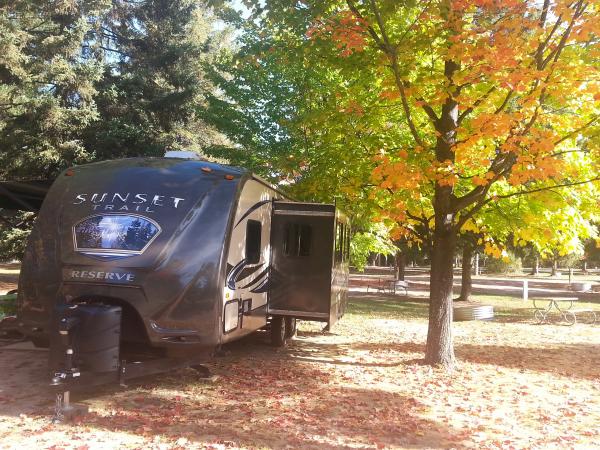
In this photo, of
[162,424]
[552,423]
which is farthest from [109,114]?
[552,423]

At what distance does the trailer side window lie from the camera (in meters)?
7.70

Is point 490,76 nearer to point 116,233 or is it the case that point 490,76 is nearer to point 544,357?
point 116,233

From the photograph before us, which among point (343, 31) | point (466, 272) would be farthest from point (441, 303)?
point (466, 272)

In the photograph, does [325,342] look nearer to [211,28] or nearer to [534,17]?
[534,17]

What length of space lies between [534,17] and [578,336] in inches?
324

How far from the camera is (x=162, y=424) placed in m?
5.46

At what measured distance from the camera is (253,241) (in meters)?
8.02

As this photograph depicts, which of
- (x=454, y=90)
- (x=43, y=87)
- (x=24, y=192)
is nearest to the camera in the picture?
(x=454, y=90)

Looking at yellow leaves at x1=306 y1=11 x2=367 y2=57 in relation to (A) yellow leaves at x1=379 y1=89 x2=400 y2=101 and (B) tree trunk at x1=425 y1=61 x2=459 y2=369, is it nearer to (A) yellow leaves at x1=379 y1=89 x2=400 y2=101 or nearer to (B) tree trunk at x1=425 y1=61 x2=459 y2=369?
(A) yellow leaves at x1=379 y1=89 x2=400 y2=101

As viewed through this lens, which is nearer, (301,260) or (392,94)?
(392,94)

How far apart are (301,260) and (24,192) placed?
608 cm

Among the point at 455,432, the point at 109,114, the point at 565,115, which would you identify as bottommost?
the point at 455,432

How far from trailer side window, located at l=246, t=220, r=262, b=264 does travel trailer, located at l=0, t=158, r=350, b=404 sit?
0.20 meters

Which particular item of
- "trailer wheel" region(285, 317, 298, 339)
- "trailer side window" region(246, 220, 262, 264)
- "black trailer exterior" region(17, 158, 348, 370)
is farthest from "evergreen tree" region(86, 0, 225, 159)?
"black trailer exterior" region(17, 158, 348, 370)
